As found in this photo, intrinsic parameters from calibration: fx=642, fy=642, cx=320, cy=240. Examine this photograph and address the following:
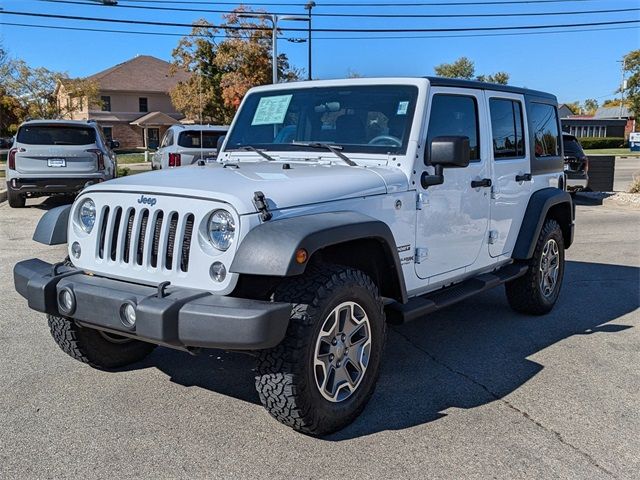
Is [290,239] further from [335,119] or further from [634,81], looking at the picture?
[634,81]

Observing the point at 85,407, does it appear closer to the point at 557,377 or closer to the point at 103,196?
the point at 103,196

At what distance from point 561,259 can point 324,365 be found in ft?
11.8

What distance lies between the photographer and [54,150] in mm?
12633

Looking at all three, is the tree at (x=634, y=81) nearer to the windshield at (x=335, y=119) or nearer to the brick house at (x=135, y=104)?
the brick house at (x=135, y=104)

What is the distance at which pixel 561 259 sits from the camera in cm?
616

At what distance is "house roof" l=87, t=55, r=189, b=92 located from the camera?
54.2m

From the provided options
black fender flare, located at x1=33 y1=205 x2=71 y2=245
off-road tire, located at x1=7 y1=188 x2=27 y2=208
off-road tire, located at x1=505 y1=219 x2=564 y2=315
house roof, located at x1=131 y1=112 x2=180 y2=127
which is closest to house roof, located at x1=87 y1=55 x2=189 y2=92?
house roof, located at x1=131 y1=112 x2=180 y2=127

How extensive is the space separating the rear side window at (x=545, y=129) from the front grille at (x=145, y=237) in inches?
149

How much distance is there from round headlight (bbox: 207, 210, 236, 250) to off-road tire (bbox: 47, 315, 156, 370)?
1274 millimetres

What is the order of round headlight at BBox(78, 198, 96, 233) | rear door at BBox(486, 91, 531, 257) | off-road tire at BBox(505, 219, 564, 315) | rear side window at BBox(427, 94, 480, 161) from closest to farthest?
round headlight at BBox(78, 198, 96, 233) < rear side window at BBox(427, 94, 480, 161) < rear door at BBox(486, 91, 531, 257) < off-road tire at BBox(505, 219, 564, 315)

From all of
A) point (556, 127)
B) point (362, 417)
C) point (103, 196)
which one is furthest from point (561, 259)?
point (103, 196)

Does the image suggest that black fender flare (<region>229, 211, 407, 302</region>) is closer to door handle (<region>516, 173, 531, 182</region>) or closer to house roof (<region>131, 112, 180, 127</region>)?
door handle (<region>516, 173, 531, 182</region>)

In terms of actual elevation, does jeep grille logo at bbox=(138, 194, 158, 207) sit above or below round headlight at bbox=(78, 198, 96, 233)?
above

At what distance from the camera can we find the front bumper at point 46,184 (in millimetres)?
12516
